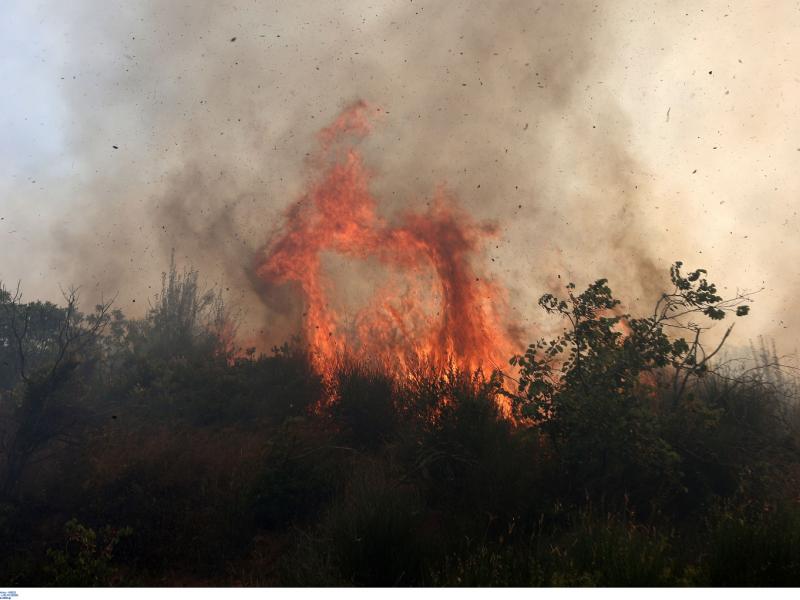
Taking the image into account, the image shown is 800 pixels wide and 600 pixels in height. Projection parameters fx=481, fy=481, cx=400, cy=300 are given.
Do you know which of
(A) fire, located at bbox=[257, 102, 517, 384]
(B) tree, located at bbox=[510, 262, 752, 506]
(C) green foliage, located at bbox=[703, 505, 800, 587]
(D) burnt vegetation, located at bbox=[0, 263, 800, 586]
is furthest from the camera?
(A) fire, located at bbox=[257, 102, 517, 384]

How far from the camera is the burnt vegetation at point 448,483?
5297 mm

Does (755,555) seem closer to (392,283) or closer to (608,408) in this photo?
(608,408)

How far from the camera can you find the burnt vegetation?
17.4 ft

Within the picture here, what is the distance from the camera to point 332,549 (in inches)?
219

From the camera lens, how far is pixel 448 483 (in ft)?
25.0

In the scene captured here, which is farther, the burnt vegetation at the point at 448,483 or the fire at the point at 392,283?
the fire at the point at 392,283

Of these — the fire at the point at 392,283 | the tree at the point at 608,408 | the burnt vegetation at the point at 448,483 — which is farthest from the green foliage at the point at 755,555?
the fire at the point at 392,283

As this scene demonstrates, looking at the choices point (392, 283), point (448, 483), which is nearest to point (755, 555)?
point (448, 483)

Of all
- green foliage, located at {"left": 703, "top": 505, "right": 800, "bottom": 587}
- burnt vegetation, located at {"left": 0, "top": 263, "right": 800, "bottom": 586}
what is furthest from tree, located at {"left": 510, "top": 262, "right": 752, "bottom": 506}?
green foliage, located at {"left": 703, "top": 505, "right": 800, "bottom": 587}

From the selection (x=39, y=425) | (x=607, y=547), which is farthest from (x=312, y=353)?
(x=607, y=547)

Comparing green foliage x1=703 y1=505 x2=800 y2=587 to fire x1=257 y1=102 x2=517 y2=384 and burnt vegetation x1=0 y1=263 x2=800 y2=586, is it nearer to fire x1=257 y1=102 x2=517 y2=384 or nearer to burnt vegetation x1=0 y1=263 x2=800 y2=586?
burnt vegetation x1=0 y1=263 x2=800 y2=586

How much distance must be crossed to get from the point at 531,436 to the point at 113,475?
7.69m

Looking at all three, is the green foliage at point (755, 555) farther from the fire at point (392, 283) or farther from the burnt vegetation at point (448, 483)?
the fire at point (392, 283)
